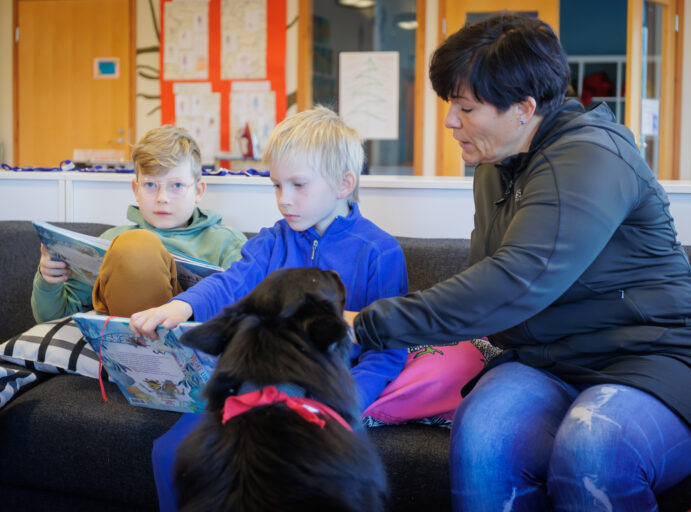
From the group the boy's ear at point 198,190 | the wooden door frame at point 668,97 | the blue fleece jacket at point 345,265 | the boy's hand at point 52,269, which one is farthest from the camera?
the wooden door frame at point 668,97

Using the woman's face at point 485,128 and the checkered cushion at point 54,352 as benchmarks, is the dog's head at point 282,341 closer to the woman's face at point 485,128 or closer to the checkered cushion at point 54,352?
the woman's face at point 485,128

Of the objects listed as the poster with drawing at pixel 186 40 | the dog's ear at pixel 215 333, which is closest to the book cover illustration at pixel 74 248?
the dog's ear at pixel 215 333

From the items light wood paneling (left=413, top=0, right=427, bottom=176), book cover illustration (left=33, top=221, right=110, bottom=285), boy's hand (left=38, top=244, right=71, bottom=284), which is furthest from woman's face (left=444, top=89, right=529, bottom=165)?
light wood paneling (left=413, top=0, right=427, bottom=176)

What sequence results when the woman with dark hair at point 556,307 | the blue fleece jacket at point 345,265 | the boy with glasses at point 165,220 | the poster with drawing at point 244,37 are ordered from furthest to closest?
the poster with drawing at point 244,37 < the boy with glasses at point 165,220 < the blue fleece jacket at point 345,265 < the woman with dark hair at point 556,307

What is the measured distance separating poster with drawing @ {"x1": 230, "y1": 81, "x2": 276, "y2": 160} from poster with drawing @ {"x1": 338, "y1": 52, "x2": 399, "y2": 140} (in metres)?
0.65

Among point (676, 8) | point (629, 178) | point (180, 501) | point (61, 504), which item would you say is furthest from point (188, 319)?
point (676, 8)

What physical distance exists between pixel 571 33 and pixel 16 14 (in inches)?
238

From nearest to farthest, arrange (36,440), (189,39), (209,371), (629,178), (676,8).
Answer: (629,178) → (209,371) → (36,440) → (676,8) → (189,39)

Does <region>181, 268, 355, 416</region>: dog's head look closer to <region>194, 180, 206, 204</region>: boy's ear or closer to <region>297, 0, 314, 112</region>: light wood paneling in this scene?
<region>194, 180, 206, 204</region>: boy's ear

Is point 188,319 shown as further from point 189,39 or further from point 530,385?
point 189,39

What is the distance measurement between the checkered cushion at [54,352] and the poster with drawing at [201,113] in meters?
4.41

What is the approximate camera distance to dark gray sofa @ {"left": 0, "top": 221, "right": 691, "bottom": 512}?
4.87 feet

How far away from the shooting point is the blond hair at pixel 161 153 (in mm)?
2096

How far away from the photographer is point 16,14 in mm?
6512
